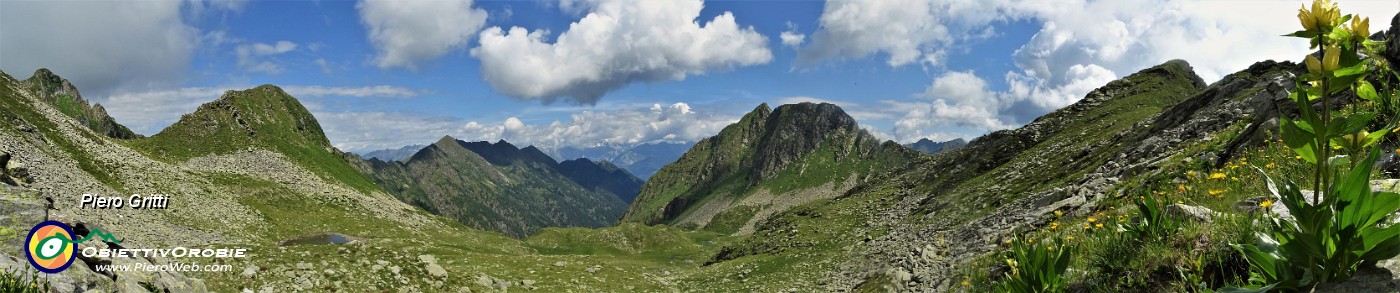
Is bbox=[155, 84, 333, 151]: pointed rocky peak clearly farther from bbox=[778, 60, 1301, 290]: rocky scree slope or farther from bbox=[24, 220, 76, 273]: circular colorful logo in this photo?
bbox=[24, 220, 76, 273]: circular colorful logo

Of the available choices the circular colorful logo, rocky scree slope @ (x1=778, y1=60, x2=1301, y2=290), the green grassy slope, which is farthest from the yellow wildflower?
the green grassy slope

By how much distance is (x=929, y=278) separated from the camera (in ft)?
71.1

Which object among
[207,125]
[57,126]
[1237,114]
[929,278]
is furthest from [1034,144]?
[207,125]

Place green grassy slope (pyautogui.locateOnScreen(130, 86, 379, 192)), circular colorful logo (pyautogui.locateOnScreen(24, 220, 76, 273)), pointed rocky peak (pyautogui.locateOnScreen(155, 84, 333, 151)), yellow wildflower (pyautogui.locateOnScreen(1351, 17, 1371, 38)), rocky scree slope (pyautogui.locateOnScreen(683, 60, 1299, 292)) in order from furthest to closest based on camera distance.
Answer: pointed rocky peak (pyautogui.locateOnScreen(155, 84, 333, 151)) → green grassy slope (pyautogui.locateOnScreen(130, 86, 379, 192)) → rocky scree slope (pyautogui.locateOnScreen(683, 60, 1299, 292)) → circular colorful logo (pyautogui.locateOnScreen(24, 220, 76, 273)) → yellow wildflower (pyautogui.locateOnScreen(1351, 17, 1371, 38))

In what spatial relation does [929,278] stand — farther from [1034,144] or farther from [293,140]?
[293,140]

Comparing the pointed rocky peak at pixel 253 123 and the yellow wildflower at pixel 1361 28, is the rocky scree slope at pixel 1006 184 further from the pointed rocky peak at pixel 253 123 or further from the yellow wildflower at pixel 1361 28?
the pointed rocky peak at pixel 253 123

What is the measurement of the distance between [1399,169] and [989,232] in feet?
61.7

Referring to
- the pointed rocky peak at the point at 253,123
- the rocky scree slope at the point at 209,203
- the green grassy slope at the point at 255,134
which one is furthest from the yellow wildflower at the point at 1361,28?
the pointed rocky peak at the point at 253,123

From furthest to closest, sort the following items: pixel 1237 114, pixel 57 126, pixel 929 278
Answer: pixel 57 126
pixel 1237 114
pixel 929 278

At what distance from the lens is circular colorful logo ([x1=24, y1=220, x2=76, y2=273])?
9.41m

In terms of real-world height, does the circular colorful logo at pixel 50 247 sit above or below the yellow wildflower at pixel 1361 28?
below

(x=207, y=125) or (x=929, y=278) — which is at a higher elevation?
(x=207, y=125)

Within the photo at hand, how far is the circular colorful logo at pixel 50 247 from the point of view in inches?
371

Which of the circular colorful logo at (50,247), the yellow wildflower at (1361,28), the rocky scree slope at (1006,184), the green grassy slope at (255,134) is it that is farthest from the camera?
the green grassy slope at (255,134)
